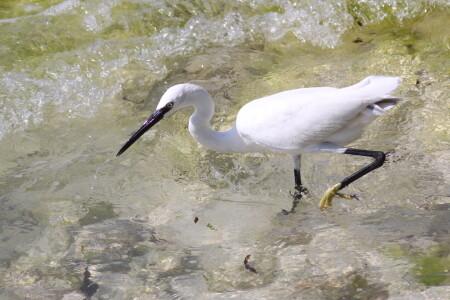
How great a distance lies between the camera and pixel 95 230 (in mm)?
3795

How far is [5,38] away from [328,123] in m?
3.97

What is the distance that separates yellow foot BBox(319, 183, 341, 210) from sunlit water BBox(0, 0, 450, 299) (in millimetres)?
61

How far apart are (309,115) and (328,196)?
57 cm

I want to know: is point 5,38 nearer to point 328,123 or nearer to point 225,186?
point 225,186

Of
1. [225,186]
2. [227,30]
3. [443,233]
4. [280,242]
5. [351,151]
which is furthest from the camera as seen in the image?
[227,30]

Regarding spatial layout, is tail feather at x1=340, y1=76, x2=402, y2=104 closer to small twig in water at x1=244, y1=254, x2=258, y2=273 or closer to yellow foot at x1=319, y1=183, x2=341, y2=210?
yellow foot at x1=319, y1=183, x2=341, y2=210

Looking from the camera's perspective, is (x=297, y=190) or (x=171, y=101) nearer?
(x=171, y=101)

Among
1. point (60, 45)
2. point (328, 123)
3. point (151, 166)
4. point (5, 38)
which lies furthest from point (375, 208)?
point (5, 38)

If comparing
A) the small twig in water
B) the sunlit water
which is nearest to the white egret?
the sunlit water

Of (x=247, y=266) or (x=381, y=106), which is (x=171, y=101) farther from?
(x=381, y=106)

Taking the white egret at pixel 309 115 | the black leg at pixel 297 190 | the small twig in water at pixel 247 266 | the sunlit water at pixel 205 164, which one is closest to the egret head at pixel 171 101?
the white egret at pixel 309 115

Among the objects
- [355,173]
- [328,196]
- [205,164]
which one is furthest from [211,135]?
[355,173]

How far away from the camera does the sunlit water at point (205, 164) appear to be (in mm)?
3248

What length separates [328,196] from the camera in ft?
12.9
